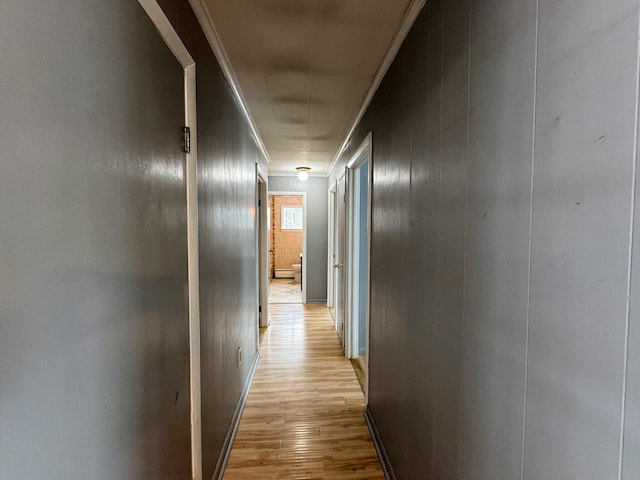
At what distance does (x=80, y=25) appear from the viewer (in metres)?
0.64

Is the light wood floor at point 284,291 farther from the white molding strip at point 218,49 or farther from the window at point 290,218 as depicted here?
the white molding strip at point 218,49

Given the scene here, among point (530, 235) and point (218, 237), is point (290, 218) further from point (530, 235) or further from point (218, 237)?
point (530, 235)

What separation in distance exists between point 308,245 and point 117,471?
496 cm

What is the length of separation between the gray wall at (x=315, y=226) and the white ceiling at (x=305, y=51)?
266cm

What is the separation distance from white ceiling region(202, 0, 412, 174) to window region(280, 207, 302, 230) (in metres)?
6.09

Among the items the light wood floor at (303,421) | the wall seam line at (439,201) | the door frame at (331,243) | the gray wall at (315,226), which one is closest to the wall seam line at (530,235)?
the wall seam line at (439,201)

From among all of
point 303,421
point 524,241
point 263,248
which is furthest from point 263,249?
point 524,241

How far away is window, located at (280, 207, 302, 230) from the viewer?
29.8 feet

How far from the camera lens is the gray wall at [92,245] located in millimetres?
497

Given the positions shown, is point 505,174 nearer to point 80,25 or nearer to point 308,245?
point 80,25

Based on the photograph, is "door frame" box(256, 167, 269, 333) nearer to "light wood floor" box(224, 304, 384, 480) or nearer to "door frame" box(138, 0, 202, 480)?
"light wood floor" box(224, 304, 384, 480)

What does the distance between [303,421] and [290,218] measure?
23.3ft

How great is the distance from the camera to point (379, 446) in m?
1.96

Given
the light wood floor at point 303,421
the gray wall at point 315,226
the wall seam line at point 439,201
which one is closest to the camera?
the wall seam line at point 439,201
